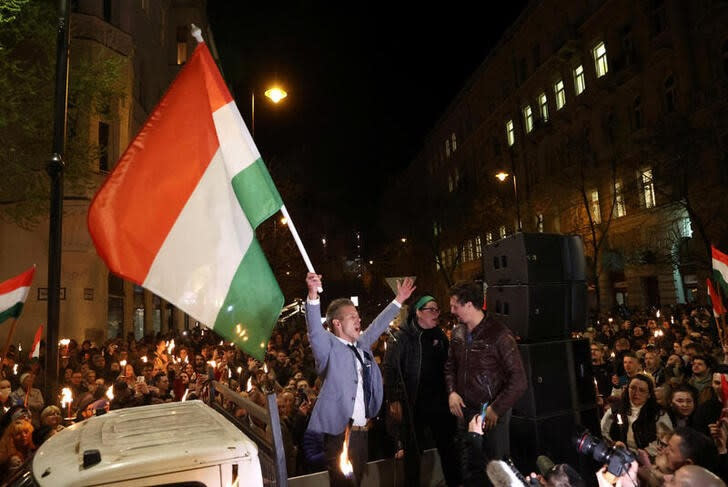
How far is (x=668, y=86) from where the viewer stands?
1127 inches

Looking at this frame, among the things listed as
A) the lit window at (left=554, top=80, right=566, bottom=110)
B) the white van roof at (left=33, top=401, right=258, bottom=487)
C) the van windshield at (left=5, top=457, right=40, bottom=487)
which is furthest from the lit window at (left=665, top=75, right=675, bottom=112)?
the van windshield at (left=5, top=457, right=40, bottom=487)

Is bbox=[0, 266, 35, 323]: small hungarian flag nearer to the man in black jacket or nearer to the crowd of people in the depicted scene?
the crowd of people

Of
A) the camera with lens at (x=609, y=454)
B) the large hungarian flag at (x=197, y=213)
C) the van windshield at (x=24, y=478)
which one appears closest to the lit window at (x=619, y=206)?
the camera with lens at (x=609, y=454)

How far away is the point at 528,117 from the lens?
44.5 metres

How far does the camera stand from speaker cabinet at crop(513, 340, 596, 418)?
4.64 meters

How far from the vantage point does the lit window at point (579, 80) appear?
3656 cm

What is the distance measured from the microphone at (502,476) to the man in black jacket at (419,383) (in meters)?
2.93

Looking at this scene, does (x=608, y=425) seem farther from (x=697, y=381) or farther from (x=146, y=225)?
(x=146, y=225)

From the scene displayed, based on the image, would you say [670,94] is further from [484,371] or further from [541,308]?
[484,371]

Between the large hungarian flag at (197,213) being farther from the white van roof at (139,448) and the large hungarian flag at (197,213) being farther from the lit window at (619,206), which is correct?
the lit window at (619,206)

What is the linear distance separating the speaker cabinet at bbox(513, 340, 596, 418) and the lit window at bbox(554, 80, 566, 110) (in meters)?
37.4

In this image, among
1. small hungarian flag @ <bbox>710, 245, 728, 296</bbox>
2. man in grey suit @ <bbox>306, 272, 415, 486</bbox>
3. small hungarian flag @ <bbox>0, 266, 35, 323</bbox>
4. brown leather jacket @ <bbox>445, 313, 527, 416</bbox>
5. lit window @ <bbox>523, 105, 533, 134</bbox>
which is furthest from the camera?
lit window @ <bbox>523, 105, 533, 134</bbox>

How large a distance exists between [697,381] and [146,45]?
2597 centimetres

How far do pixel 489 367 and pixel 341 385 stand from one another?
1.29 metres
